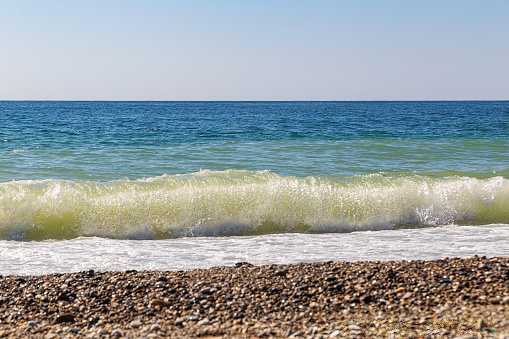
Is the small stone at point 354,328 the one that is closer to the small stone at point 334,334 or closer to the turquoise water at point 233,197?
the small stone at point 334,334

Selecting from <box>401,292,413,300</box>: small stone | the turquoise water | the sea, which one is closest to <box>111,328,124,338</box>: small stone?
the sea

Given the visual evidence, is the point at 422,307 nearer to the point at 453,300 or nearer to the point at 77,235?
the point at 453,300

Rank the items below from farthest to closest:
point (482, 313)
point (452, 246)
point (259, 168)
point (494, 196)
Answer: point (259, 168) < point (494, 196) < point (452, 246) < point (482, 313)

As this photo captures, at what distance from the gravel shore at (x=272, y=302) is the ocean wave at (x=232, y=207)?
3205 millimetres

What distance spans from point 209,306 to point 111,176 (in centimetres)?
877

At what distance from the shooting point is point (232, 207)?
31.1 feet

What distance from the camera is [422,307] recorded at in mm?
4273

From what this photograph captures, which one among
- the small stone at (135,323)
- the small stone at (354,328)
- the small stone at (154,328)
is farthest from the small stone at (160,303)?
the small stone at (354,328)

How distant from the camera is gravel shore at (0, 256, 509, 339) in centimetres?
390

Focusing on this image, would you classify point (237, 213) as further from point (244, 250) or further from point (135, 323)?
point (135, 323)

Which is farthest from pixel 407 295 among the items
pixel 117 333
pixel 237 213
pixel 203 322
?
pixel 237 213

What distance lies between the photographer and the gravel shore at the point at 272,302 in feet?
12.8

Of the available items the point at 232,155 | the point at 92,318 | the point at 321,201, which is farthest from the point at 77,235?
the point at 232,155

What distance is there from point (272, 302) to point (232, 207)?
16.4ft
